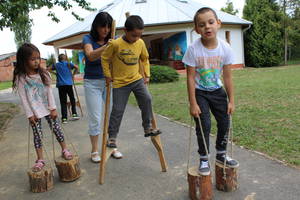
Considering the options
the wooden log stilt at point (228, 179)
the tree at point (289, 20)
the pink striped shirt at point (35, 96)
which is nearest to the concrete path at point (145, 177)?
the wooden log stilt at point (228, 179)

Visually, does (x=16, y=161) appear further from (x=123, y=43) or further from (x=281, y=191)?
(x=281, y=191)

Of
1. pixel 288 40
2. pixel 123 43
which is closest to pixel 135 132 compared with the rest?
pixel 123 43

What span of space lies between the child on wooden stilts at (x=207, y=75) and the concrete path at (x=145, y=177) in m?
0.40

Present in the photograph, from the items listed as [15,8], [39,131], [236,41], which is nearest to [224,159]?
[39,131]

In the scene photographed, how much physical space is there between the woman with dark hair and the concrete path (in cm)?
59

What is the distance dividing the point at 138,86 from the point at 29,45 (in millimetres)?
1401

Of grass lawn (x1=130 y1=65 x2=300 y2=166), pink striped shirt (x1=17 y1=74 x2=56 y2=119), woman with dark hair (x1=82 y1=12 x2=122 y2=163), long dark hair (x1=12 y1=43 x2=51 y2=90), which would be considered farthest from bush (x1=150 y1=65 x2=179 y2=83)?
long dark hair (x1=12 y1=43 x2=51 y2=90)

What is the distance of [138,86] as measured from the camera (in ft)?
11.0

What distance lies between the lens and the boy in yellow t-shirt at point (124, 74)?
3117 mm

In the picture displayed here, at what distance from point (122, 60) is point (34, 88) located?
1.16m

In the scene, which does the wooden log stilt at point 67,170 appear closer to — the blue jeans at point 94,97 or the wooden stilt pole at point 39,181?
the wooden stilt pole at point 39,181

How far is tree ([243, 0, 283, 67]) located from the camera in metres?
22.3

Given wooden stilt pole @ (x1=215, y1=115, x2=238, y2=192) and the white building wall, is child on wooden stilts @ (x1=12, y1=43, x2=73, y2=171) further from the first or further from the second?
the white building wall

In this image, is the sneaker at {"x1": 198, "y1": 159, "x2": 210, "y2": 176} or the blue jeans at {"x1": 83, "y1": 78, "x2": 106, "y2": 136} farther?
the blue jeans at {"x1": 83, "y1": 78, "x2": 106, "y2": 136}
